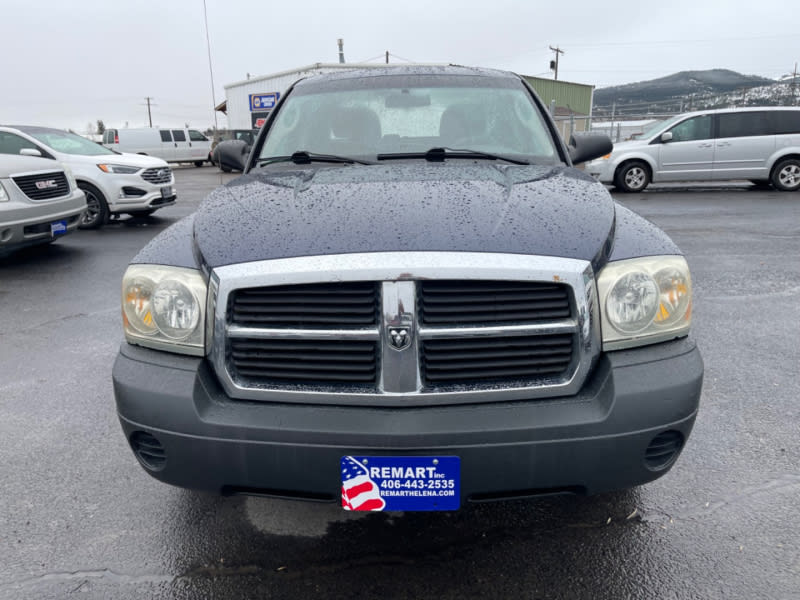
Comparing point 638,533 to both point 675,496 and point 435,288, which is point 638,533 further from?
point 435,288

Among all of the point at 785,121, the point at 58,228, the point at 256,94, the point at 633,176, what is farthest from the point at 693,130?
the point at 256,94

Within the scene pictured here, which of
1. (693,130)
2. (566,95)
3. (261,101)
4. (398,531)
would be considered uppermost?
(566,95)

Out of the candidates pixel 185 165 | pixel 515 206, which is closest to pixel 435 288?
pixel 515 206

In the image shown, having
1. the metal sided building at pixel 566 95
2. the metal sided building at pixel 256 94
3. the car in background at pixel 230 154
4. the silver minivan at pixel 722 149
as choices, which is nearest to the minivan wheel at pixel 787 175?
the silver minivan at pixel 722 149

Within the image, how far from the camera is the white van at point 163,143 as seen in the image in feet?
101

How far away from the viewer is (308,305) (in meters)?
1.94

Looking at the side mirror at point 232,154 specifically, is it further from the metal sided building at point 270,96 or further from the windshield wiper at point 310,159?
the metal sided building at point 270,96

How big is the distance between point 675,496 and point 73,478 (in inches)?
105

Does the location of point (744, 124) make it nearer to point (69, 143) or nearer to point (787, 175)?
point (787, 175)

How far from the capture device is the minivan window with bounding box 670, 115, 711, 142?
13.3 meters

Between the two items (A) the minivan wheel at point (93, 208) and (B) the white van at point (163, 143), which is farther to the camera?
(B) the white van at point (163, 143)

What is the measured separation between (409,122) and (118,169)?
840 cm

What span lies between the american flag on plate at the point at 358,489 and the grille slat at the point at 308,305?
43 cm

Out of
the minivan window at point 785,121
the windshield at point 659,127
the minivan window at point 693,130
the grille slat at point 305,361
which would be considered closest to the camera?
the grille slat at point 305,361
